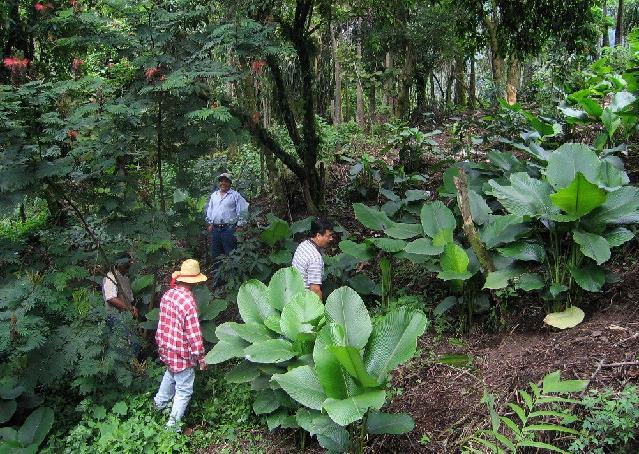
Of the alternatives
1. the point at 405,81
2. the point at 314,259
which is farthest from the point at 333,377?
the point at 405,81

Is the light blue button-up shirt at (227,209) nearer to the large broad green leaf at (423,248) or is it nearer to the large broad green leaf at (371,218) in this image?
the large broad green leaf at (371,218)

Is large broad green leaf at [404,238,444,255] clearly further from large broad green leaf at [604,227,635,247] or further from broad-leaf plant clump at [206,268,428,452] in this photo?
large broad green leaf at [604,227,635,247]

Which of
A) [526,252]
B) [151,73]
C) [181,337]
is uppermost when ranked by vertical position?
[151,73]

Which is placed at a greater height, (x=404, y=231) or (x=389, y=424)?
(x=404, y=231)

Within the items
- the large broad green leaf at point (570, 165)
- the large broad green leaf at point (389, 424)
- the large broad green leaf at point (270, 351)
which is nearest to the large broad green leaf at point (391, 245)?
the large broad green leaf at point (570, 165)

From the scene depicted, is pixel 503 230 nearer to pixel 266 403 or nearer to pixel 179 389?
pixel 266 403

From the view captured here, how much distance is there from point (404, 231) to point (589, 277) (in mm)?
1765

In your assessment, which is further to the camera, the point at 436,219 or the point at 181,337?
the point at 436,219

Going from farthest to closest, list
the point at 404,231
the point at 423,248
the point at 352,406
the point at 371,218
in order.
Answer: the point at 371,218 → the point at 404,231 → the point at 423,248 → the point at 352,406

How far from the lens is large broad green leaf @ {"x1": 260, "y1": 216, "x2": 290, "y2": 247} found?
637 centimetres

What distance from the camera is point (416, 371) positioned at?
13.9ft

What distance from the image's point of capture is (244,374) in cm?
397

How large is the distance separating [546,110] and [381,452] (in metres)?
7.42

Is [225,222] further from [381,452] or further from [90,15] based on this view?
[381,452]
